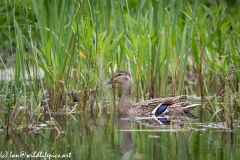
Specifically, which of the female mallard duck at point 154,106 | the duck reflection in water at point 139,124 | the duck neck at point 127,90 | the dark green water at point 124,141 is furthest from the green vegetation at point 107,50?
the dark green water at point 124,141

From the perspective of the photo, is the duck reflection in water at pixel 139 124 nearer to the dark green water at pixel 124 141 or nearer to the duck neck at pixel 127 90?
the dark green water at pixel 124 141

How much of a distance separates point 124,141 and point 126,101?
288 cm

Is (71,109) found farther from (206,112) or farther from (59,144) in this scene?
(59,144)

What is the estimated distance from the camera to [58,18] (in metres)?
9.36

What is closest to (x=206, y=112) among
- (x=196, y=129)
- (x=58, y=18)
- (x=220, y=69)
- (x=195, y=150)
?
(x=220, y=69)

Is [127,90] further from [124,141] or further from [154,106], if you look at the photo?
[124,141]

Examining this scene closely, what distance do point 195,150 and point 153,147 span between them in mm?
421

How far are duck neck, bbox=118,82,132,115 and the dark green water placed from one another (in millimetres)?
1117

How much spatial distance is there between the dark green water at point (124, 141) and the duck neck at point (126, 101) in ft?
3.67

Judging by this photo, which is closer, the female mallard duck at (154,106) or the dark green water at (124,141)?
the dark green water at (124,141)

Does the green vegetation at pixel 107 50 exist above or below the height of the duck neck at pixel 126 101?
above

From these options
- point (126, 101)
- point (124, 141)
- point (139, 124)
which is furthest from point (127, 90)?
point (124, 141)

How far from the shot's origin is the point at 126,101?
9.66 m

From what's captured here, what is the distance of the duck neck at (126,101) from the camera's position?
31.0 feet
